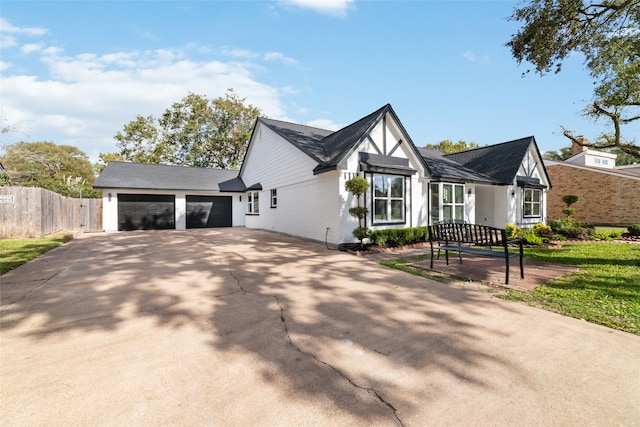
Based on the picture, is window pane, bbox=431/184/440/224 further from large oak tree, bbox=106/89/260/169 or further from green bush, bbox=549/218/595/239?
large oak tree, bbox=106/89/260/169

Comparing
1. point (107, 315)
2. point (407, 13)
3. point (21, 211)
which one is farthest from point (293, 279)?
point (21, 211)

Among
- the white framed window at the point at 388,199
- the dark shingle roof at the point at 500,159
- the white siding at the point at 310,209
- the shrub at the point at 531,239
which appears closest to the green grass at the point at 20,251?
the white siding at the point at 310,209

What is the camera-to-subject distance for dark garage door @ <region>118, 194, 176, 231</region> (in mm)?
17922

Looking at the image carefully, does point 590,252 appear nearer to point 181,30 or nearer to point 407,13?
point 407,13

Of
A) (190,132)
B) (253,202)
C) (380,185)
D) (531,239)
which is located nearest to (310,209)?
(380,185)

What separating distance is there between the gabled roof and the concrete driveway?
1448 cm

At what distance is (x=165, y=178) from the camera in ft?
65.6

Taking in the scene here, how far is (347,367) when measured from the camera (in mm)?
2721

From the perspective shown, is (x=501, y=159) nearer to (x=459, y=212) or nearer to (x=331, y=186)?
(x=459, y=212)

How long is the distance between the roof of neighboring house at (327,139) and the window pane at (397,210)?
2735 millimetres

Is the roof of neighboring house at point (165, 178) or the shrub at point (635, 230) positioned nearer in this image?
the shrub at point (635, 230)

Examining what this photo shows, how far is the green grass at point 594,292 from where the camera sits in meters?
3.91

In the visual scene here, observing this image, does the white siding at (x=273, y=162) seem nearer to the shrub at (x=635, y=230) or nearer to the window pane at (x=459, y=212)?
the window pane at (x=459, y=212)

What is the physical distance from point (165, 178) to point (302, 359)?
68.5 feet
